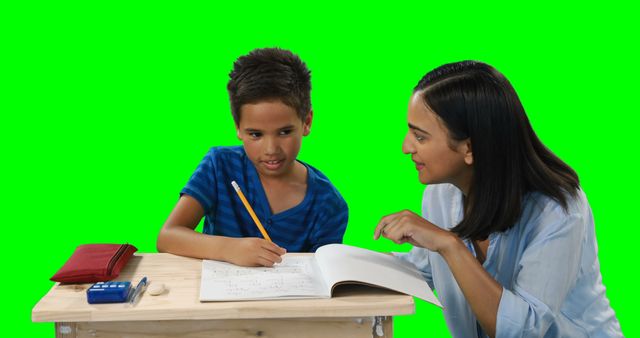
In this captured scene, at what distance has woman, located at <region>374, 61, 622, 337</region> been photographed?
2.28 metres

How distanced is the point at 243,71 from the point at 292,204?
1.88 ft

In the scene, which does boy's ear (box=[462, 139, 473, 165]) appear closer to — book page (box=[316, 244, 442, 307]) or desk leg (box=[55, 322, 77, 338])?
book page (box=[316, 244, 442, 307])

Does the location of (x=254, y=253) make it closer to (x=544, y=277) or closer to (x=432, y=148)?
(x=432, y=148)

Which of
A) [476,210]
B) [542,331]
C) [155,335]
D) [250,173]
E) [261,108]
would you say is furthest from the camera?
[250,173]

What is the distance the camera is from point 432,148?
2.42 metres

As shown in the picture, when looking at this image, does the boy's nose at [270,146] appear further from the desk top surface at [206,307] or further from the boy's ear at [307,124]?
the desk top surface at [206,307]

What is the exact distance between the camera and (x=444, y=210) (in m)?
2.79

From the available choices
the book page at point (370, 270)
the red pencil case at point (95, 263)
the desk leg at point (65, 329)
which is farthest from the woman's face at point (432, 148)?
the desk leg at point (65, 329)

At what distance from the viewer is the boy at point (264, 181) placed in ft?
8.82

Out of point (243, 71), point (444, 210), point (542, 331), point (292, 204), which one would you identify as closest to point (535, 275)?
point (542, 331)

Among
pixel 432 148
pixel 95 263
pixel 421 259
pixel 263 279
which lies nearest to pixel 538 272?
pixel 432 148

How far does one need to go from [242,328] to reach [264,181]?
3.06ft

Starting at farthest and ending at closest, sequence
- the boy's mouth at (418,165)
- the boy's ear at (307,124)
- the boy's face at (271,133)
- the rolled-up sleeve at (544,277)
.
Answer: the boy's ear at (307,124) < the boy's face at (271,133) < the boy's mouth at (418,165) < the rolled-up sleeve at (544,277)

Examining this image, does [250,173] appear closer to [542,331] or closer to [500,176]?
[500,176]
